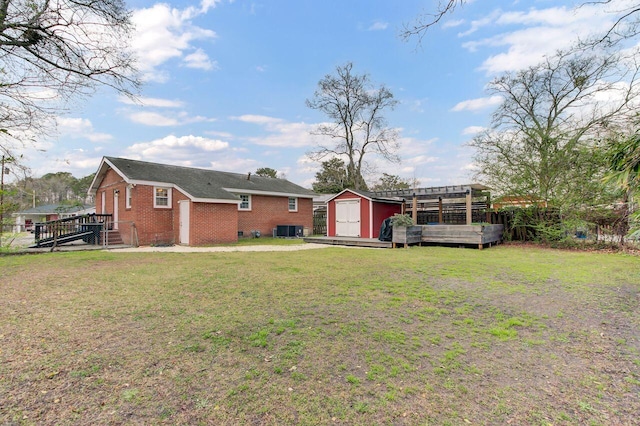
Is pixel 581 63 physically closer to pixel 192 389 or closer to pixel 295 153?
pixel 192 389

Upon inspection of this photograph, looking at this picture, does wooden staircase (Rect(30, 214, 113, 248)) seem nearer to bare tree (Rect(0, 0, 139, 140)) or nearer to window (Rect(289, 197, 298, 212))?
bare tree (Rect(0, 0, 139, 140))

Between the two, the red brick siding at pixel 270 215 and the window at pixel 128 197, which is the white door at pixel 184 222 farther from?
the red brick siding at pixel 270 215

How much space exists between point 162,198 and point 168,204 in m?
0.39

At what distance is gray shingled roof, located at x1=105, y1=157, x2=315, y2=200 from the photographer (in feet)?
47.4

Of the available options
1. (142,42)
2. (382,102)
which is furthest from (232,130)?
(382,102)

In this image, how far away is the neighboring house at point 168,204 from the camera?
1401 cm

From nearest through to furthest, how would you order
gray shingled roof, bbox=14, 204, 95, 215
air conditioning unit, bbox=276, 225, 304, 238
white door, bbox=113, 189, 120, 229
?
1. white door, bbox=113, 189, 120, 229
2. air conditioning unit, bbox=276, 225, 304, 238
3. gray shingled roof, bbox=14, 204, 95, 215

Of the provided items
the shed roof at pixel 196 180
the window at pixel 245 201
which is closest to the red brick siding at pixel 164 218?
the shed roof at pixel 196 180

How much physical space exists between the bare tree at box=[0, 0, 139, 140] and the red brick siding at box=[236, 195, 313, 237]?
10791 mm

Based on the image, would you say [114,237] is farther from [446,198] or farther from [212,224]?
[446,198]

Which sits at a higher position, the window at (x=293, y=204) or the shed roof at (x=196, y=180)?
the shed roof at (x=196, y=180)

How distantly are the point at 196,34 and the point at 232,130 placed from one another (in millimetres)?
8951

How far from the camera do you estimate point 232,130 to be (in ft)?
67.7

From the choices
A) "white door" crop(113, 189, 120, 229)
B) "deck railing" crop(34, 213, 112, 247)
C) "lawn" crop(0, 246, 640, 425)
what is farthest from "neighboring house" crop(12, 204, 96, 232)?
"lawn" crop(0, 246, 640, 425)
